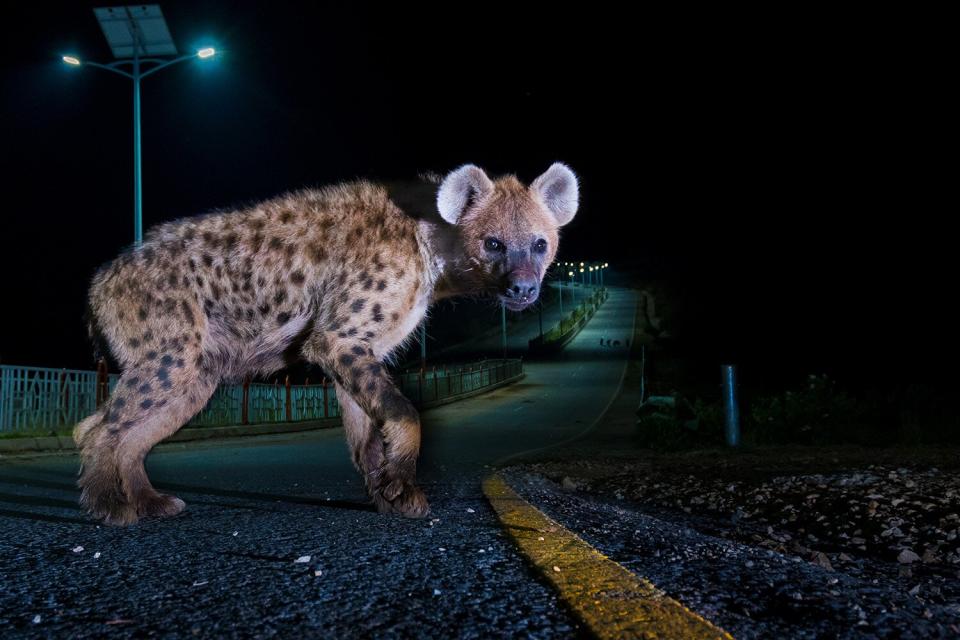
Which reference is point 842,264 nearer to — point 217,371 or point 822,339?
point 822,339

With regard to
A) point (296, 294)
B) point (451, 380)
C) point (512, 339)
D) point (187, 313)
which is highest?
point (512, 339)

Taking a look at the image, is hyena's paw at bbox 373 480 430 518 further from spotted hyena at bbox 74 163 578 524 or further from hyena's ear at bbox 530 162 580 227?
hyena's ear at bbox 530 162 580 227

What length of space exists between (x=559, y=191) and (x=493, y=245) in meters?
0.75

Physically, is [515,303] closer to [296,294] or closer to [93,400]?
[296,294]

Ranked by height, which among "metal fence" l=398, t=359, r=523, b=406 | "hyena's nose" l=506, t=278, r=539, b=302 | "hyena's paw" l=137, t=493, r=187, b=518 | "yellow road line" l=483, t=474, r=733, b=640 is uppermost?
"hyena's nose" l=506, t=278, r=539, b=302

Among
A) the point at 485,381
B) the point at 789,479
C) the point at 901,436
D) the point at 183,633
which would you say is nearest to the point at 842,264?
the point at 901,436

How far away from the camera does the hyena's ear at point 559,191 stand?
504 cm

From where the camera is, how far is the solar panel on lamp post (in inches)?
637

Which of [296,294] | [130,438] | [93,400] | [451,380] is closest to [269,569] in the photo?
[130,438]

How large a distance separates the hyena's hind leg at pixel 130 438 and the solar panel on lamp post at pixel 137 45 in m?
13.3

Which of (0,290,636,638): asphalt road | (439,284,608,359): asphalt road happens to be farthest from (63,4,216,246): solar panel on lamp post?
(439,284,608,359): asphalt road

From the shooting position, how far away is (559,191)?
16.8ft

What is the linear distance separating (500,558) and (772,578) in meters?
0.93

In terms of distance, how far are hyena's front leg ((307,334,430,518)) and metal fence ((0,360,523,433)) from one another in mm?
2886
